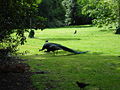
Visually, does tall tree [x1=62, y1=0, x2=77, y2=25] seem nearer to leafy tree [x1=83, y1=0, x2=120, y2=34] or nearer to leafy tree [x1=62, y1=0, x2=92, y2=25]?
leafy tree [x1=62, y1=0, x2=92, y2=25]

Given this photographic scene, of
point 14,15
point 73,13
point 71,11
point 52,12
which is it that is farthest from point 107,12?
point 73,13

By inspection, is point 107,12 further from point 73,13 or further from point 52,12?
point 73,13

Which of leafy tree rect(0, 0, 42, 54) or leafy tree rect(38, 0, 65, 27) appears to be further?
leafy tree rect(38, 0, 65, 27)

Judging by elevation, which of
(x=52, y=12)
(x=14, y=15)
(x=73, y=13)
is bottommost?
(x=14, y=15)

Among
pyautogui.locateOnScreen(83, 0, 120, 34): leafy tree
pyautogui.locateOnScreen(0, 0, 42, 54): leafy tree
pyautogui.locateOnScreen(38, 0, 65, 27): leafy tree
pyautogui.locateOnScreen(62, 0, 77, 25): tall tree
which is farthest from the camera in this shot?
pyautogui.locateOnScreen(62, 0, 77, 25): tall tree

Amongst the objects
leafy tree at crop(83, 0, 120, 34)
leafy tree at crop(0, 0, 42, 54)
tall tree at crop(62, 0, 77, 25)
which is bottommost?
leafy tree at crop(0, 0, 42, 54)

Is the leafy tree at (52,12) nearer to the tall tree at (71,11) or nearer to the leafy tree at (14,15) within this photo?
the tall tree at (71,11)

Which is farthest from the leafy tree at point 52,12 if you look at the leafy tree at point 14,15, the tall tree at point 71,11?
the leafy tree at point 14,15

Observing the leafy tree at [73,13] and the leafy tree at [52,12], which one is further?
the leafy tree at [73,13]

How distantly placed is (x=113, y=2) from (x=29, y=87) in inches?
1109

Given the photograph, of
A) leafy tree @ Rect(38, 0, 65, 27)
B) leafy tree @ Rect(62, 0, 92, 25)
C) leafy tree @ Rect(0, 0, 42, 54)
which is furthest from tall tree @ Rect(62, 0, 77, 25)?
leafy tree @ Rect(0, 0, 42, 54)

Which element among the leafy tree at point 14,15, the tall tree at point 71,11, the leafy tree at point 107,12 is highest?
the tall tree at point 71,11

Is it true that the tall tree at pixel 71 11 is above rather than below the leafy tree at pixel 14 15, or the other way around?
above

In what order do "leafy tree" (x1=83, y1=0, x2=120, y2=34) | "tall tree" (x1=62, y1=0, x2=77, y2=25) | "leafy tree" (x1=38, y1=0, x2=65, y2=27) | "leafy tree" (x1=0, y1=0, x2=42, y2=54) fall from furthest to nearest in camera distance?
"tall tree" (x1=62, y1=0, x2=77, y2=25) < "leafy tree" (x1=38, y1=0, x2=65, y2=27) < "leafy tree" (x1=83, y1=0, x2=120, y2=34) < "leafy tree" (x1=0, y1=0, x2=42, y2=54)
